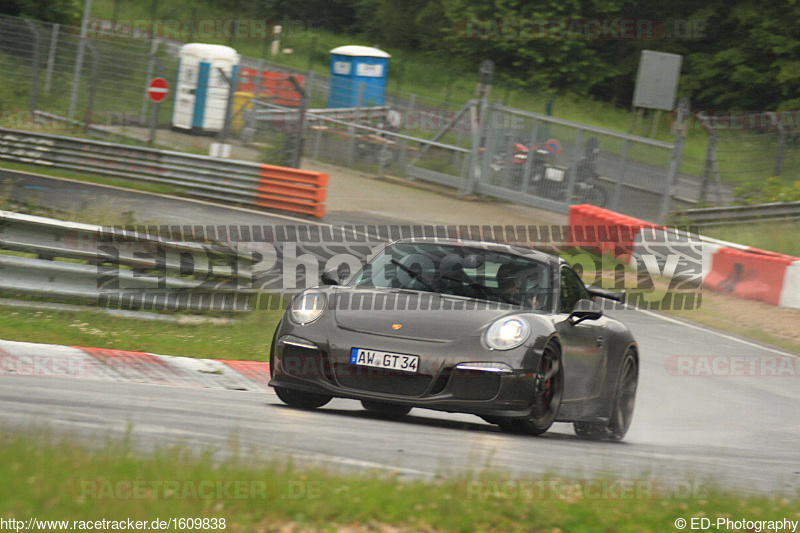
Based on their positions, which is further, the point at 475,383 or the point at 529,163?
the point at 529,163

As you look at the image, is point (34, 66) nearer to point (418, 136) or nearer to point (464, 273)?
point (418, 136)

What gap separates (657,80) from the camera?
1037 inches

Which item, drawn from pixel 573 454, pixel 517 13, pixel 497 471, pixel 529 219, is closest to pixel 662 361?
pixel 573 454

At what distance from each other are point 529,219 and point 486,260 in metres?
18.1

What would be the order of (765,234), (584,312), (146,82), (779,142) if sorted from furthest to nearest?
(146,82) → (779,142) → (765,234) → (584,312)

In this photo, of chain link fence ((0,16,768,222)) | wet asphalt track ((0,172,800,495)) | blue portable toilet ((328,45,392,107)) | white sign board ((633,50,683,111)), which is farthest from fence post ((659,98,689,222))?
blue portable toilet ((328,45,392,107))

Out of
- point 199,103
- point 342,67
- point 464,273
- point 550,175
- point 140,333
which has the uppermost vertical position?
point 342,67

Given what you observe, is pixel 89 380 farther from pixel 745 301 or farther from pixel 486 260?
pixel 745 301

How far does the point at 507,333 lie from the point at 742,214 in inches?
642

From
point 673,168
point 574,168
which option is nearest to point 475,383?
point 673,168

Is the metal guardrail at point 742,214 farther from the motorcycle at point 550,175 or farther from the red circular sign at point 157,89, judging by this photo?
the red circular sign at point 157,89

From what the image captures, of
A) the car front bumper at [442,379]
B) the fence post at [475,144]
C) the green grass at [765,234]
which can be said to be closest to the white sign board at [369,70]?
the fence post at [475,144]

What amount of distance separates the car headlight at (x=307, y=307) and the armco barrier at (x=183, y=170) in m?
14.8

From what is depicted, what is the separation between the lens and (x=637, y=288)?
17.4 m
